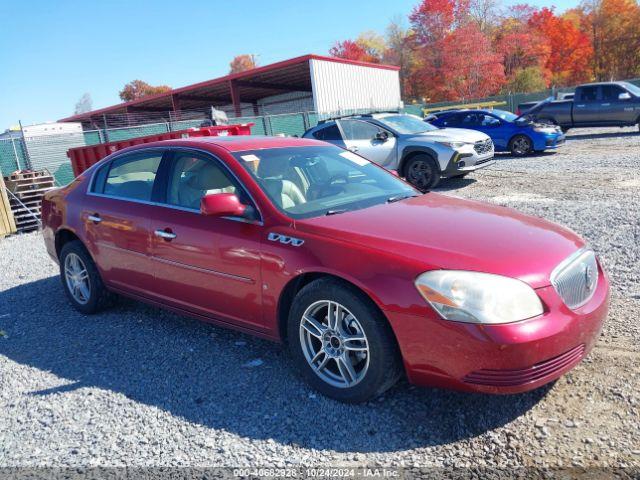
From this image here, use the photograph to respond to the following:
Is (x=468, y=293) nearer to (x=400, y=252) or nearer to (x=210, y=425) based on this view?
(x=400, y=252)

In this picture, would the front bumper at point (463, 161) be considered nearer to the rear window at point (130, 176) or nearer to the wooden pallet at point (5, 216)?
the rear window at point (130, 176)

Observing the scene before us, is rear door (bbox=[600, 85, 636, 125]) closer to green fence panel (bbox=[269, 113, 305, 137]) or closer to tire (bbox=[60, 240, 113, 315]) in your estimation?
green fence panel (bbox=[269, 113, 305, 137])

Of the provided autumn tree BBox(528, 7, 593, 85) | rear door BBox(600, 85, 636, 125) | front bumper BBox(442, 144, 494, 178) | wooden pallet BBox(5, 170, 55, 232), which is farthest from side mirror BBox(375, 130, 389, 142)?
autumn tree BBox(528, 7, 593, 85)

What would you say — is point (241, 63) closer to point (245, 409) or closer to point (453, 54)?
point (453, 54)

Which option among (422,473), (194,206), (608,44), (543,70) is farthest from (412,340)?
(608,44)

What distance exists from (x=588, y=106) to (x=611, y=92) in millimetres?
822

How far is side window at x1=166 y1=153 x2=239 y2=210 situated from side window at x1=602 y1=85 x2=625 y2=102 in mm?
18642

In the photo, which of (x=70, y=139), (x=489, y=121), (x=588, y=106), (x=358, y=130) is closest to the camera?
(x=358, y=130)

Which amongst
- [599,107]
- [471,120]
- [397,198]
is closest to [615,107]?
[599,107]

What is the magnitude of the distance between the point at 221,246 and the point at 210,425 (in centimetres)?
118

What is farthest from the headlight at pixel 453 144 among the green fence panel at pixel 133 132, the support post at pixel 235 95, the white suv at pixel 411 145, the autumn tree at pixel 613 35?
the autumn tree at pixel 613 35

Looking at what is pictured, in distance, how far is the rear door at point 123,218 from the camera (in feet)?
13.8

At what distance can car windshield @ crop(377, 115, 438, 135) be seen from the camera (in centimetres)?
1088

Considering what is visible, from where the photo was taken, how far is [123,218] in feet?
14.2
